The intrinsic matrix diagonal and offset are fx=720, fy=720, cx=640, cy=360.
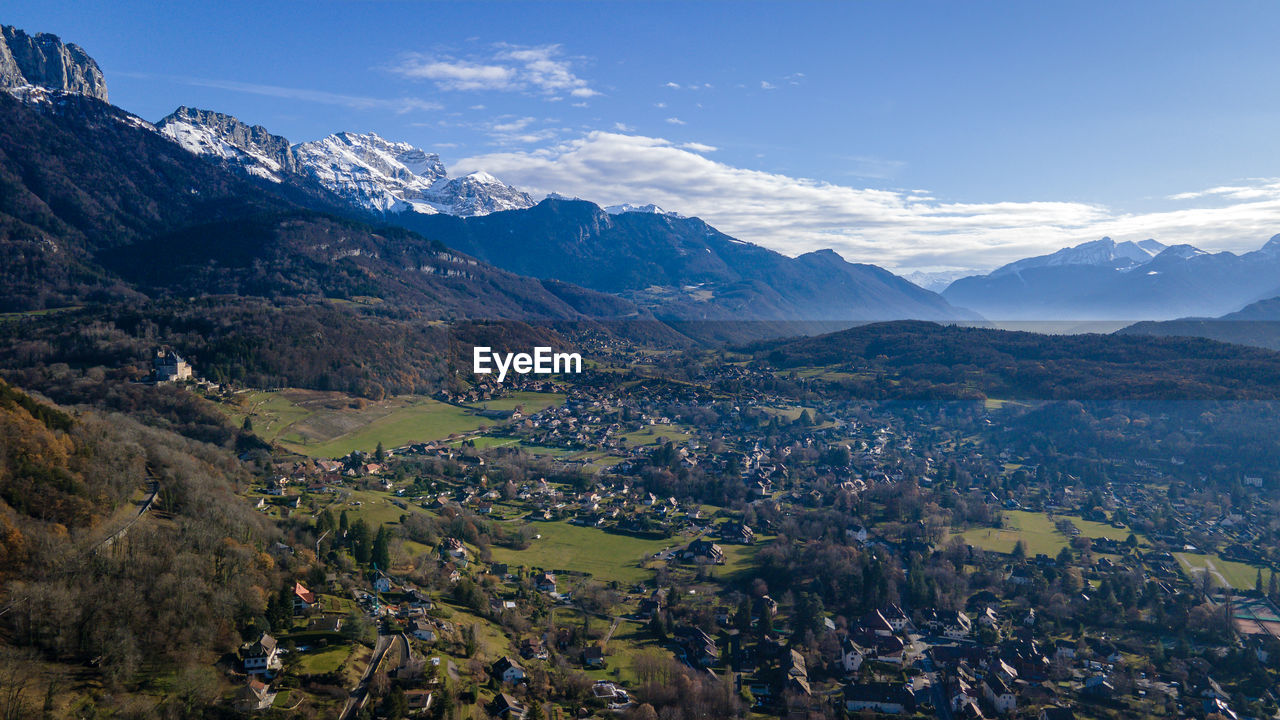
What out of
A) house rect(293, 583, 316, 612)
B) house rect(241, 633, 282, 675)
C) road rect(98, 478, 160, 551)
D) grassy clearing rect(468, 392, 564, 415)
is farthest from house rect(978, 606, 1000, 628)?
grassy clearing rect(468, 392, 564, 415)

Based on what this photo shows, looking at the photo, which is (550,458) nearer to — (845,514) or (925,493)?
(845,514)

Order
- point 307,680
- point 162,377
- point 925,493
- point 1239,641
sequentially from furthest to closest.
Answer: point 162,377, point 925,493, point 1239,641, point 307,680

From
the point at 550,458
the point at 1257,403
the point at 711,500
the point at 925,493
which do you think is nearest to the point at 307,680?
the point at 711,500

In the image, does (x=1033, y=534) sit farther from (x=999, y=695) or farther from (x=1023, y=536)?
(x=999, y=695)

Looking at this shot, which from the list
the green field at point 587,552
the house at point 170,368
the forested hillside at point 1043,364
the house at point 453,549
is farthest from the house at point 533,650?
the forested hillside at point 1043,364

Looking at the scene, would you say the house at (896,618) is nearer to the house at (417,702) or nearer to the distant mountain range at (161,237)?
the house at (417,702)
